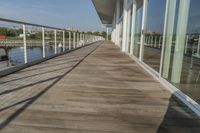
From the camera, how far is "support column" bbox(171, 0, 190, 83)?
7.84 feet

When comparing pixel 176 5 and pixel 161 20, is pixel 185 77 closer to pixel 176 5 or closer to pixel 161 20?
pixel 176 5

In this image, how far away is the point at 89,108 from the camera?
200 cm

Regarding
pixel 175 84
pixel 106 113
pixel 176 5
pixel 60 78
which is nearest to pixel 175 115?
pixel 106 113

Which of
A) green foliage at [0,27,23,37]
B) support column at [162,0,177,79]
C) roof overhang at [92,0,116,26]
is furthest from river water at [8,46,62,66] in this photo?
roof overhang at [92,0,116,26]

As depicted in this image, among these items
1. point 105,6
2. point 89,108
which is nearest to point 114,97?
point 89,108

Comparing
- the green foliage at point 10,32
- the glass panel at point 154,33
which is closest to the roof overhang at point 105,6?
the glass panel at point 154,33

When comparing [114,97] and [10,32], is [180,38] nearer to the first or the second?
[114,97]

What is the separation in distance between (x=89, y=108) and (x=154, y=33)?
7.65 feet

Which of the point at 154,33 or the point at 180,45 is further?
the point at 154,33

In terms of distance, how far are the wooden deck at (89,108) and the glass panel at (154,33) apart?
70cm

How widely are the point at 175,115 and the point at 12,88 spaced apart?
181 centimetres

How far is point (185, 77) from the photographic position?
2434mm

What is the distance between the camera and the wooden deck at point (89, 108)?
64.7 inches

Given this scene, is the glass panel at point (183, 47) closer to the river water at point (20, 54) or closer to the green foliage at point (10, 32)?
the river water at point (20, 54)
